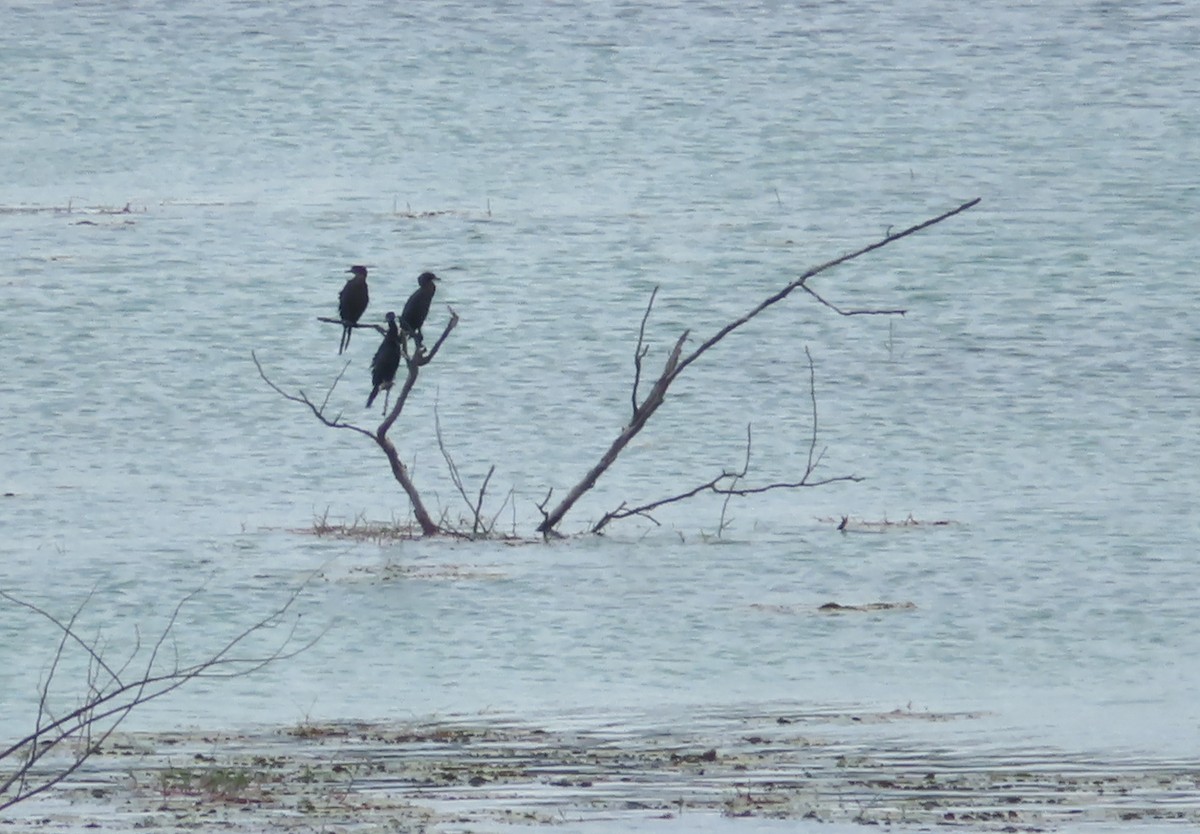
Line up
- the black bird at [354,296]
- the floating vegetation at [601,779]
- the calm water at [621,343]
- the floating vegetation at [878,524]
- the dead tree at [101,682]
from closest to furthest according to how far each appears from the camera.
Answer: the floating vegetation at [601,779] → the dead tree at [101,682] → the calm water at [621,343] → the floating vegetation at [878,524] → the black bird at [354,296]

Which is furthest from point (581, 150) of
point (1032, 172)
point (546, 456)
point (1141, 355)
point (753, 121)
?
point (546, 456)

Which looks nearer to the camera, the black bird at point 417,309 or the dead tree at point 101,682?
the dead tree at point 101,682

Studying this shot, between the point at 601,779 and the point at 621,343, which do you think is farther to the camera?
the point at 621,343

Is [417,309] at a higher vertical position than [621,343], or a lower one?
higher

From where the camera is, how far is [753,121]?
3553cm

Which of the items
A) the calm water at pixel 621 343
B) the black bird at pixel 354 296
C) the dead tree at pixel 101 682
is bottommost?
the calm water at pixel 621 343

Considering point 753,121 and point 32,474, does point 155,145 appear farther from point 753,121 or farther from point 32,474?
point 32,474

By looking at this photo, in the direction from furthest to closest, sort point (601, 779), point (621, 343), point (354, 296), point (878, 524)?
point (621, 343)
point (354, 296)
point (878, 524)
point (601, 779)

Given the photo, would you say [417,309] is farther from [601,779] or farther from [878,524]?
[601,779]

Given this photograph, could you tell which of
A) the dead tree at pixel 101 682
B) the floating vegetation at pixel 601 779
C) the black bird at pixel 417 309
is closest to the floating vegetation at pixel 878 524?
the black bird at pixel 417 309

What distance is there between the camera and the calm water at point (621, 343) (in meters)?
12.4

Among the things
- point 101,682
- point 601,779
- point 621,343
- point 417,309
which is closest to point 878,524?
point 417,309

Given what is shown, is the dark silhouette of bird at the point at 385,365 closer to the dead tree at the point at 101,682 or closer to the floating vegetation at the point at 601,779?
the dead tree at the point at 101,682

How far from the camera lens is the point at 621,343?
22.9 metres
